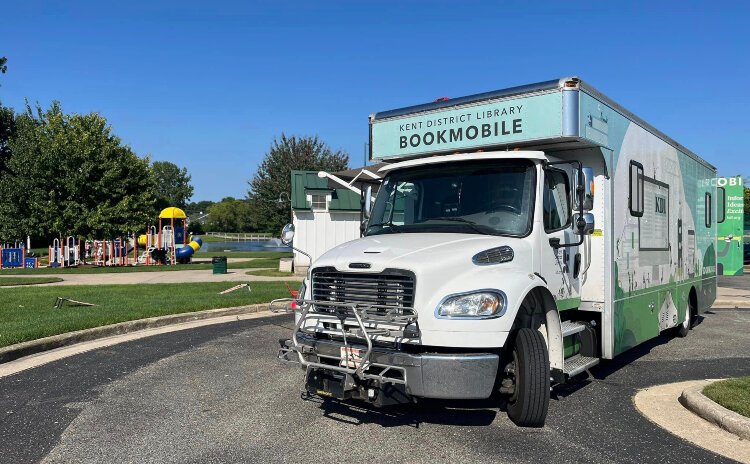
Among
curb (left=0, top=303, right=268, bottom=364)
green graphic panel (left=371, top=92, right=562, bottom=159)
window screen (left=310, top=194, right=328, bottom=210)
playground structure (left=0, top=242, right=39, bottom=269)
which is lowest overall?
curb (left=0, top=303, right=268, bottom=364)

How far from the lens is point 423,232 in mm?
5852

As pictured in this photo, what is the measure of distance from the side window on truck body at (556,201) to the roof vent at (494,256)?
75 centimetres

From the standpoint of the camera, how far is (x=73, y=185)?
29.4 meters

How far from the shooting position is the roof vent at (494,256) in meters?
5.10

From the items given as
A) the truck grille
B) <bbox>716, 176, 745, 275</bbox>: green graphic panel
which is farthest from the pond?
the truck grille

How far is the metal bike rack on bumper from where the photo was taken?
15.0 ft

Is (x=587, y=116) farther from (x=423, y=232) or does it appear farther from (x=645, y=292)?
(x=645, y=292)

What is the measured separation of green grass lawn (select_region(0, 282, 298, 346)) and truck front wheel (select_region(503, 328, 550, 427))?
7.06 metres

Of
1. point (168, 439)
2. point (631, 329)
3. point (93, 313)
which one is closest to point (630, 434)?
point (631, 329)

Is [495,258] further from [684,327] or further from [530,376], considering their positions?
[684,327]

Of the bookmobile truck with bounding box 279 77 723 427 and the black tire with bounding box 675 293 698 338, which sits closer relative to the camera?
the bookmobile truck with bounding box 279 77 723 427

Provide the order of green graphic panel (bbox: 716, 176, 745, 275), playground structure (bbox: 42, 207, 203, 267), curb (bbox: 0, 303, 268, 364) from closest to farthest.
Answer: curb (bbox: 0, 303, 268, 364)
green graphic panel (bbox: 716, 176, 745, 275)
playground structure (bbox: 42, 207, 203, 267)

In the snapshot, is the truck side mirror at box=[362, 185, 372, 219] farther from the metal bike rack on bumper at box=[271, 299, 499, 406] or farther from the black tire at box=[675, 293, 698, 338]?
the black tire at box=[675, 293, 698, 338]

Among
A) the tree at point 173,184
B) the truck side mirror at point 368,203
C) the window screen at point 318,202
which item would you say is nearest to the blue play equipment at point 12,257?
the window screen at point 318,202
